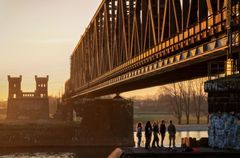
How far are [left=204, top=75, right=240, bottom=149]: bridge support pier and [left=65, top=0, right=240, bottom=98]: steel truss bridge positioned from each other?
2421mm

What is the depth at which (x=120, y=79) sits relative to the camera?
206 feet

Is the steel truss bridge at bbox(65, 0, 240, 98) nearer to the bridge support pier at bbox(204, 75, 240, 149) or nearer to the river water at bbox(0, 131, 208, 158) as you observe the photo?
the bridge support pier at bbox(204, 75, 240, 149)

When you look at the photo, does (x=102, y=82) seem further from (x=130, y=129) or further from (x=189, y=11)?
(x=189, y=11)

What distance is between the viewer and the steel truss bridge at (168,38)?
1112 inches

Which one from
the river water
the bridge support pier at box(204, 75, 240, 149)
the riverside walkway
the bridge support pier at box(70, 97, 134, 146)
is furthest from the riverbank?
the bridge support pier at box(204, 75, 240, 149)

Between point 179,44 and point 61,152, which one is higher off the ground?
point 179,44

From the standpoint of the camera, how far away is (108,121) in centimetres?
9931

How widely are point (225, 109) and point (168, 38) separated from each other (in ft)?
65.2

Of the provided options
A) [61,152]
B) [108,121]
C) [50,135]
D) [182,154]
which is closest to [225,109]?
[182,154]

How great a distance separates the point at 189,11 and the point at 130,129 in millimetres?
65300

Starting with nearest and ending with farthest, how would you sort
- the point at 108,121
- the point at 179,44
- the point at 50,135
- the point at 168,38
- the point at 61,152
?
the point at 179,44 < the point at 168,38 < the point at 61,152 < the point at 108,121 < the point at 50,135

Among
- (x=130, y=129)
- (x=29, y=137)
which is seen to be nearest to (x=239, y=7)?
(x=130, y=129)

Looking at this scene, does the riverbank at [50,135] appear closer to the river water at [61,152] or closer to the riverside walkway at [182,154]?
the river water at [61,152]

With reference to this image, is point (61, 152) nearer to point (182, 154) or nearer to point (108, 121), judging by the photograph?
point (108, 121)
